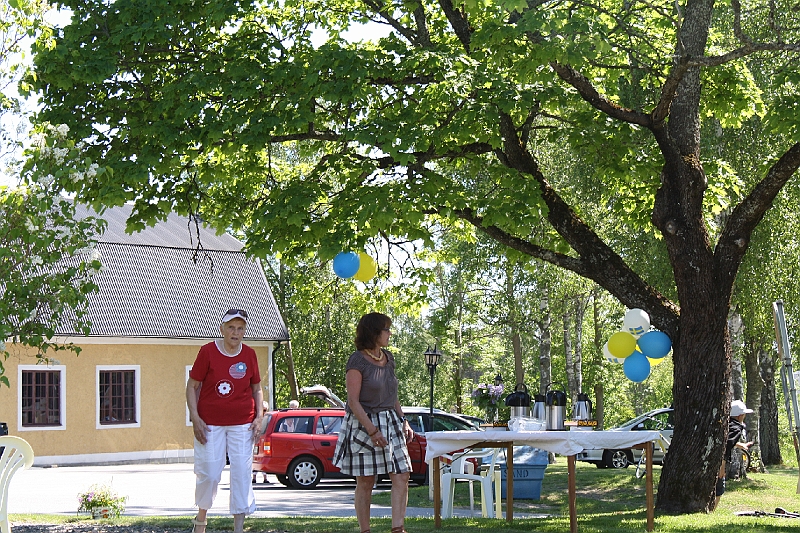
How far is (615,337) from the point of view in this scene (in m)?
11.5

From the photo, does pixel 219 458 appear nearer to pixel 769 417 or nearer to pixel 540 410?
pixel 540 410

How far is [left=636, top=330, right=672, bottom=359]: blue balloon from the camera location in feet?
37.6

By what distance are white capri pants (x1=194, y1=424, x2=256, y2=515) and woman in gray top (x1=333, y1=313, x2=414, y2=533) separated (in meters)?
0.75

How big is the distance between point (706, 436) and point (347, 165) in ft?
17.5

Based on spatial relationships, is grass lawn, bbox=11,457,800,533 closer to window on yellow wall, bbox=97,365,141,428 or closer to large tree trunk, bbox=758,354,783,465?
large tree trunk, bbox=758,354,783,465

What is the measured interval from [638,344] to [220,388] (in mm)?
5599

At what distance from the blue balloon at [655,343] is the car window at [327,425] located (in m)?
9.05

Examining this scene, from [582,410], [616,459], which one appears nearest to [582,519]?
[582,410]

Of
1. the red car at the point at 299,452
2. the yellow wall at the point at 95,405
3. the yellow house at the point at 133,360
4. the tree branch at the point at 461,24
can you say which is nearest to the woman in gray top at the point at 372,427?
the tree branch at the point at 461,24

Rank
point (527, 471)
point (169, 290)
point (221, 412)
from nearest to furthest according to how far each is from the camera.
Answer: point (221, 412), point (527, 471), point (169, 290)

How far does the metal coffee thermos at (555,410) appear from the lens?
9.72m

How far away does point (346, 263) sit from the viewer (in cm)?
1132

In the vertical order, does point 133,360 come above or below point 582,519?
above

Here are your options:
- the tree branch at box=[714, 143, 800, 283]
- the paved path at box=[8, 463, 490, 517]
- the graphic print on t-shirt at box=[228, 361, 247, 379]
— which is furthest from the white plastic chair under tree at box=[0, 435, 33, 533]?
the tree branch at box=[714, 143, 800, 283]
